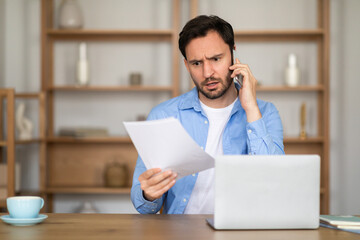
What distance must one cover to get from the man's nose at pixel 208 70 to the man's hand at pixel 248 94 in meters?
0.08

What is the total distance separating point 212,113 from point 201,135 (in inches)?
4.9

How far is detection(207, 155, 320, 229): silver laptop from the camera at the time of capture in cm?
130

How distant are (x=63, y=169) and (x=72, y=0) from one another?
1.32 metres

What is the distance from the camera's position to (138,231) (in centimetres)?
134

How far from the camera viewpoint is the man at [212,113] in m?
1.84

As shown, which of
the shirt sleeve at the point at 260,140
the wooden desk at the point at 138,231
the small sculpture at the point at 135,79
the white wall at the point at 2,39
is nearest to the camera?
the wooden desk at the point at 138,231

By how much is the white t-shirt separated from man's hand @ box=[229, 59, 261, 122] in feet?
0.56

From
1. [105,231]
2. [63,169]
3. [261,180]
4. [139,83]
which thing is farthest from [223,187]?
[63,169]

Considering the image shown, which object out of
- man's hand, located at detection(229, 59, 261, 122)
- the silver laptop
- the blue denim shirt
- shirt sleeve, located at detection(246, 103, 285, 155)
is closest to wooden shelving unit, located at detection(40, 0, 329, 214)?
the blue denim shirt

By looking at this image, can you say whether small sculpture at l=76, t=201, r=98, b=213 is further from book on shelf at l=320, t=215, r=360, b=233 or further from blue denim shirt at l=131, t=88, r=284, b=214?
book on shelf at l=320, t=215, r=360, b=233

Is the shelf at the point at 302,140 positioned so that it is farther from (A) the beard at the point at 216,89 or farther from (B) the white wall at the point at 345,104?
(A) the beard at the point at 216,89

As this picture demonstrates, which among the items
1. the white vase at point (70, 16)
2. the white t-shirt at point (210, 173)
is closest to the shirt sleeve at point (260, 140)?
the white t-shirt at point (210, 173)

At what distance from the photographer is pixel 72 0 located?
3699mm

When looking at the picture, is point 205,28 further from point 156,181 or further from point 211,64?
point 156,181
